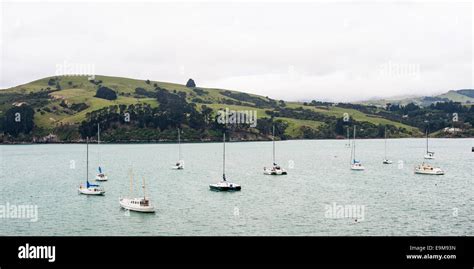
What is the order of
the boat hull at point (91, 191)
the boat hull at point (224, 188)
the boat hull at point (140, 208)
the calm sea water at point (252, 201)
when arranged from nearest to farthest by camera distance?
the calm sea water at point (252, 201) < the boat hull at point (140, 208) < the boat hull at point (91, 191) < the boat hull at point (224, 188)

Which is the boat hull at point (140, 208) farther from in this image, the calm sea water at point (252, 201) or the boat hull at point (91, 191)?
the boat hull at point (91, 191)

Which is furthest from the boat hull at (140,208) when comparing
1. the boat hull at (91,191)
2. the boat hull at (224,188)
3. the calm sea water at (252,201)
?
the boat hull at (224,188)

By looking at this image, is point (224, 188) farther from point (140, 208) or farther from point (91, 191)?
point (140, 208)

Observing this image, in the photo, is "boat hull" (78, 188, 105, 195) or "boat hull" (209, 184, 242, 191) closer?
"boat hull" (78, 188, 105, 195)

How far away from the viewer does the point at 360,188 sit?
106 metres

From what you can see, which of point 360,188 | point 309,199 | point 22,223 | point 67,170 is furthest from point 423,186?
point 67,170

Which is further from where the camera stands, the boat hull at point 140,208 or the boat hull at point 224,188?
the boat hull at point 224,188

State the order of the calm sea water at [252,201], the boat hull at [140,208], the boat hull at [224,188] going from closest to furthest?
the calm sea water at [252,201], the boat hull at [140,208], the boat hull at [224,188]

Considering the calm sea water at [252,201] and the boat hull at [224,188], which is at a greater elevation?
the boat hull at [224,188]

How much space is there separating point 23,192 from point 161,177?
1403 inches

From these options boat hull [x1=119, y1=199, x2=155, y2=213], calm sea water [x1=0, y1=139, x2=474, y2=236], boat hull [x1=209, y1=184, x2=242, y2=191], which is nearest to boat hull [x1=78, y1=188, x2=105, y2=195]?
calm sea water [x1=0, y1=139, x2=474, y2=236]

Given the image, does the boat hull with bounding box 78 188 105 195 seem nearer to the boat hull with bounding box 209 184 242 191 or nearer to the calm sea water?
the calm sea water

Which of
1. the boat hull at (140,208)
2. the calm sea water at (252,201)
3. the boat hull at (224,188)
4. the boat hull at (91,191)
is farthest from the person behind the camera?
the boat hull at (224,188)

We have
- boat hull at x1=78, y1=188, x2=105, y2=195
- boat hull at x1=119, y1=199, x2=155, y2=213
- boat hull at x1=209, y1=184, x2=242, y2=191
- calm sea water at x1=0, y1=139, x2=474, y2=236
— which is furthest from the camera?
boat hull at x1=209, y1=184, x2=242, y2=191
